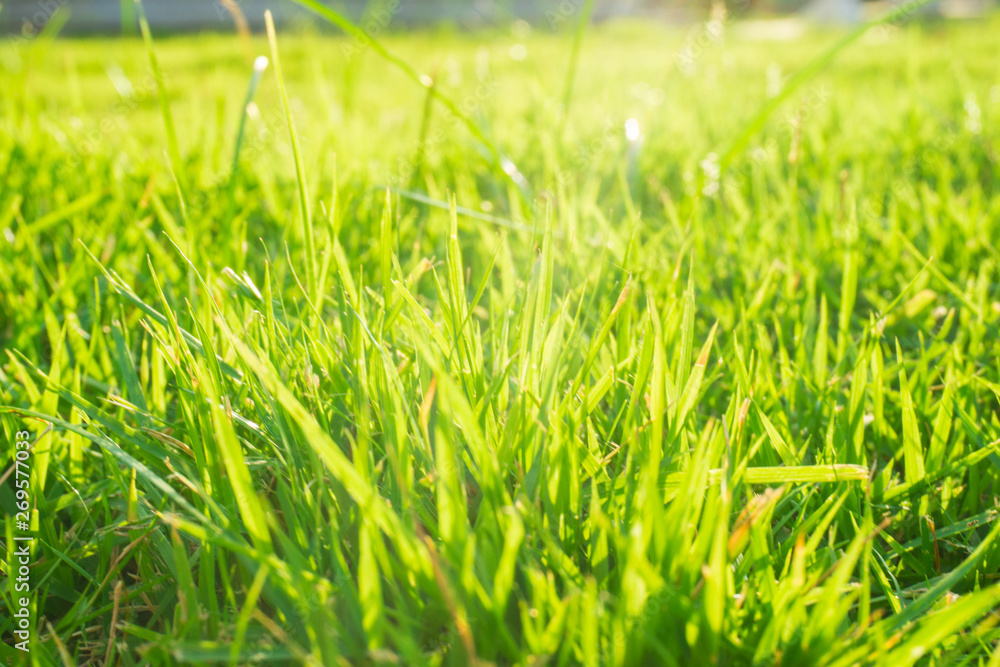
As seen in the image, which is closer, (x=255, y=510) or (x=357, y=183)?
(x=255, y=510)

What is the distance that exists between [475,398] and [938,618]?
40cm

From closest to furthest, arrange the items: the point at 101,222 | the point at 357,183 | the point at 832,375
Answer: the point at 832,375
the point at 101,222
the point at 357,183

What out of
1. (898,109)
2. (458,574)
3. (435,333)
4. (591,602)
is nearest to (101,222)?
(435,333)

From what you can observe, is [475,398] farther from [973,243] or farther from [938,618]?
[973,243]

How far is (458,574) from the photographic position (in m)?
0.50

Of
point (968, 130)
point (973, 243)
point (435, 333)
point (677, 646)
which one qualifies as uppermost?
point (968, 130)

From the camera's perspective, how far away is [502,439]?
62 cm

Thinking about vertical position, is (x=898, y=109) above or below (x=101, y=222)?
above

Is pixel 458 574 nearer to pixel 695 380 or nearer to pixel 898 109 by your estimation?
pixel 695 380

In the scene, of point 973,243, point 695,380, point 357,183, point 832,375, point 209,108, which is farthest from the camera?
point 209,108

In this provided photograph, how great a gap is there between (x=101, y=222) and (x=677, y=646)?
138cm

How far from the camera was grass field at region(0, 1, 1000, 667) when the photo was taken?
0.49 m

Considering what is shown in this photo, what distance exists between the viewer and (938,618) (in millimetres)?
432

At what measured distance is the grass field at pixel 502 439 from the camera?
0.49 meters
